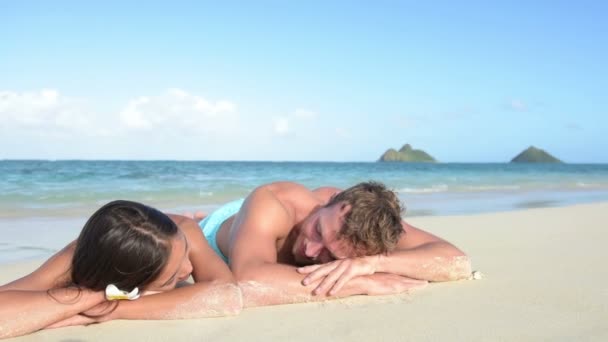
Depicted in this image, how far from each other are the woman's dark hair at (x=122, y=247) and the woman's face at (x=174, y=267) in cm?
5

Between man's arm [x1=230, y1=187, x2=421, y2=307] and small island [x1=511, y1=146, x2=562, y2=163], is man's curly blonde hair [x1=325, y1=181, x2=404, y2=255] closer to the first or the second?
man's arm [x1=230, y1=187, x2=421, y2=307]

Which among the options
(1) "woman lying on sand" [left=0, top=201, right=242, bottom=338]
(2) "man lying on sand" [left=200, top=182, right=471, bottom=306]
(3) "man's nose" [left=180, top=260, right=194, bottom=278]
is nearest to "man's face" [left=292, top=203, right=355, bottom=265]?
(2) "man lying on sand" [left=200, top=182, right=471, bottom=306]

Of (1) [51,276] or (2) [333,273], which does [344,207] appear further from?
(1) [51,276]

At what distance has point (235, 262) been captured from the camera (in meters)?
3.10

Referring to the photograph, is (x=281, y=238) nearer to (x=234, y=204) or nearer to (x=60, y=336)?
(x=234, y=204)

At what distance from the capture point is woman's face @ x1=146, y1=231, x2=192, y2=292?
2.54 meters

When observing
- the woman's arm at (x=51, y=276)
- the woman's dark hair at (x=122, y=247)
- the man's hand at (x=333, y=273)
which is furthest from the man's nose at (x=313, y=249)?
the woman's arm at (x=51, y=276)

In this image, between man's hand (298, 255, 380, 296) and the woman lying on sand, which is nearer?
the woman lying on sand

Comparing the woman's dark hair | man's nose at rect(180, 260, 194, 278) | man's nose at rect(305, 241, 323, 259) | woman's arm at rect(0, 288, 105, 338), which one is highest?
the woman's dark hair

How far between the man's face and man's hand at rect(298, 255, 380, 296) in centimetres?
6

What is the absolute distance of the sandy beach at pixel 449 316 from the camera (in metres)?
2.45

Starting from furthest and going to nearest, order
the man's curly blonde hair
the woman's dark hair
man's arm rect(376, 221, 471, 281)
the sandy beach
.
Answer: man's arm rect(376, 221, 471, 281) → the man's curly blonde hair → the sandy beach → the woman's dark hair

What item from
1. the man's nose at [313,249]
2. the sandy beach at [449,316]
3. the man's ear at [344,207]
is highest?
the man's ear at [344,207]

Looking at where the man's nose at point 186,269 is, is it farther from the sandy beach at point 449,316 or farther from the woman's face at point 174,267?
the sandy beach at point 449,316
